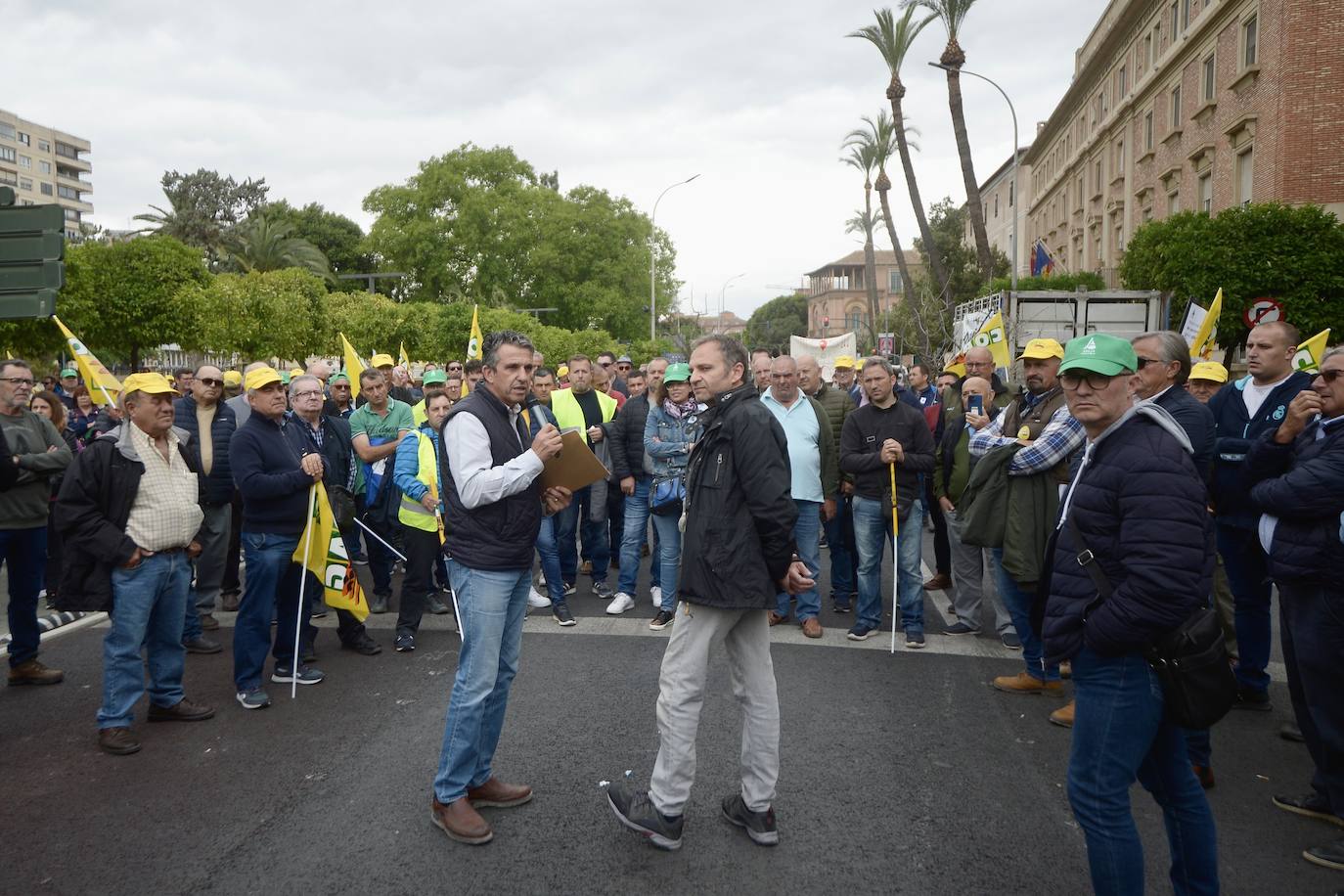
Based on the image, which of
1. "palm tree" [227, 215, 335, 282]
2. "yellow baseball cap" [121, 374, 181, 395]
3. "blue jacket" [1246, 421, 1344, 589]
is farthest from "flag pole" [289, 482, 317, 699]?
"palm tree" [227, 215, 335, 282]

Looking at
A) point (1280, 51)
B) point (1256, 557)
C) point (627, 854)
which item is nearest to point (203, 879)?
point (627, 854)

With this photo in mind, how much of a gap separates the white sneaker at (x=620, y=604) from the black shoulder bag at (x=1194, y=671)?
5311 mm

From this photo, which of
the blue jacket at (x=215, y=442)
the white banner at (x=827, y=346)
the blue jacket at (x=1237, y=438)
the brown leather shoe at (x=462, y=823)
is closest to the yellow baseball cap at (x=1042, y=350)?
the blue jacket at (x=1237, y=438)

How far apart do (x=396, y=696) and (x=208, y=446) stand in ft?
9.51

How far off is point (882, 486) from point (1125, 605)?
13.7 ft

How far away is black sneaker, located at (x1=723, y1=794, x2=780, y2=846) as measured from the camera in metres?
3.76

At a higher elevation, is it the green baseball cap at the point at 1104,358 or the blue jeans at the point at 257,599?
the green baseball cap at the point at 1104,358

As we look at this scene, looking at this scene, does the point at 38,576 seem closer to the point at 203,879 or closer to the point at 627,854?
the point at 203,879

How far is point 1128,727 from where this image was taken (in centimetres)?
283

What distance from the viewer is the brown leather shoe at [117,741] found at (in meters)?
4.80

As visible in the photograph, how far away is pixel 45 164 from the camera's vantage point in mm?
95375

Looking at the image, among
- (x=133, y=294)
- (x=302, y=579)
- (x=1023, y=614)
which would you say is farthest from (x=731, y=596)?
(x=133, y=294)

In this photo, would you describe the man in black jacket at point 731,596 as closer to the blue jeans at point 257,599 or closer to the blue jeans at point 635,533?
the blue jeans at point 257,599

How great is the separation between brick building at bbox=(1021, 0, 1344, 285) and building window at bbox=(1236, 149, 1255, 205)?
0.05 metres
